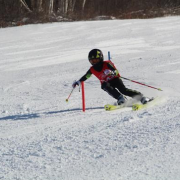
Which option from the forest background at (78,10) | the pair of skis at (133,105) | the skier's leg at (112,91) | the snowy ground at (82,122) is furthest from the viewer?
the forest background at (78,10)

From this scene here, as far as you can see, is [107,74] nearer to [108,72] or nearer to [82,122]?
[108,72]

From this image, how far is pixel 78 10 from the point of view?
23719 mm

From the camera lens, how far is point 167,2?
2592 centimetres

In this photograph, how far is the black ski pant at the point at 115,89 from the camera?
574 cm

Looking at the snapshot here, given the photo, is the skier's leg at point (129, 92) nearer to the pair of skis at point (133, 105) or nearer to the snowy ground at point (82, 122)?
the pair of skis at point (133, 105)

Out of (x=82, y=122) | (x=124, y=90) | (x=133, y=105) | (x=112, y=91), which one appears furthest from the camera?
(x=124, y=90)

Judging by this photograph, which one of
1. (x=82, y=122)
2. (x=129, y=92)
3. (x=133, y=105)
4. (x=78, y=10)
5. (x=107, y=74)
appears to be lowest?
(x=82, y=122)

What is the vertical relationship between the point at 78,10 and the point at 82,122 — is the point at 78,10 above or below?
above

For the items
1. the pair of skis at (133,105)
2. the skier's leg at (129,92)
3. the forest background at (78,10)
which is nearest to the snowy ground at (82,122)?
the pair of skis at (133,105)

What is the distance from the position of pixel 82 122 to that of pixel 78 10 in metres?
19.8

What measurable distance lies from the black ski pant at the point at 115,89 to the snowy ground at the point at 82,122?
0.39 meters

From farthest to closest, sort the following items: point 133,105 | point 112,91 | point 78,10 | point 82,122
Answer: point 78,10 < point 112,91 < point 133,105 < point 82,122

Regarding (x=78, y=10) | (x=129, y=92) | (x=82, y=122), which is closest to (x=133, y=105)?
(x=129, y=92)

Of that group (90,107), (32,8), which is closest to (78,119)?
(90,107)
